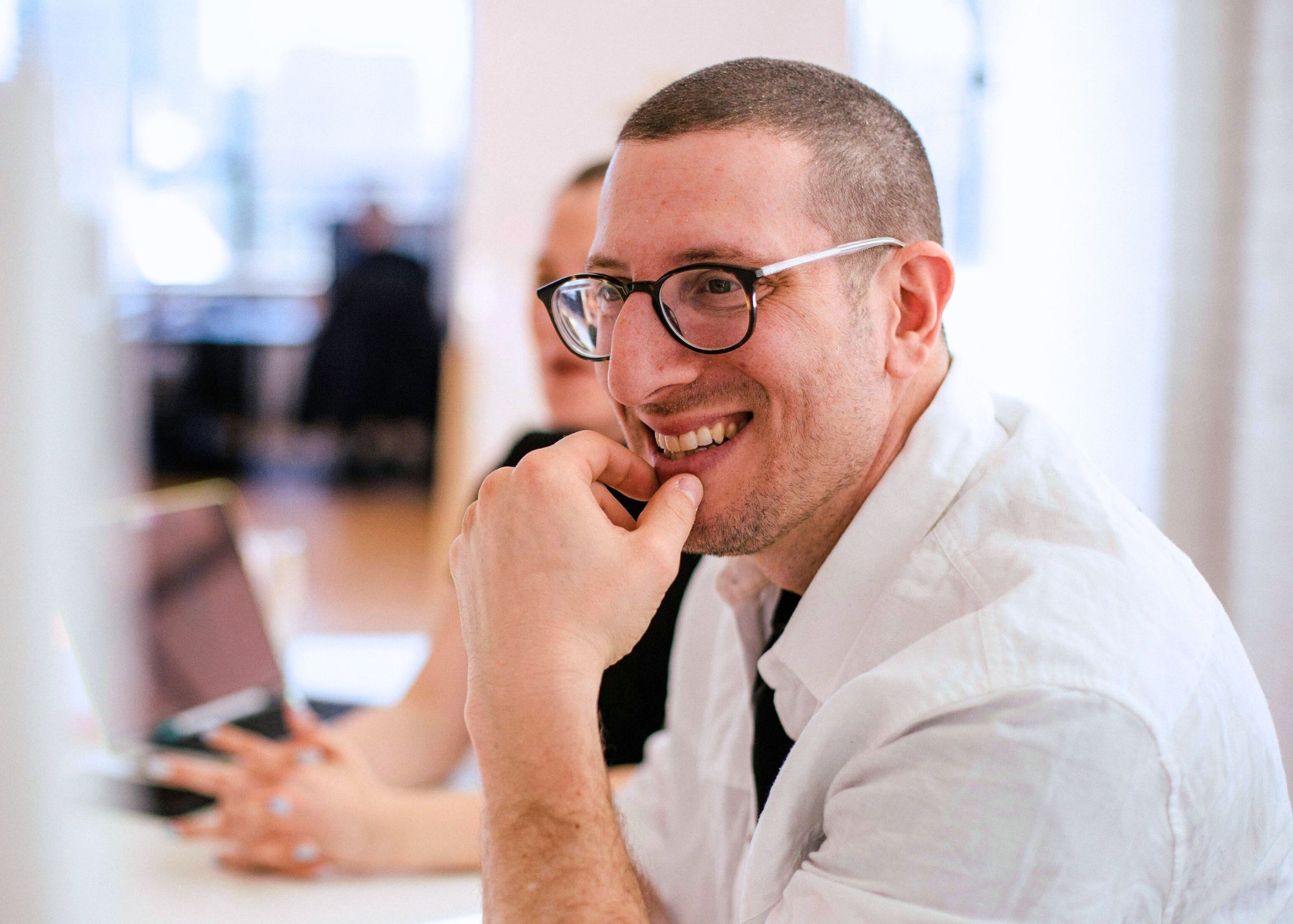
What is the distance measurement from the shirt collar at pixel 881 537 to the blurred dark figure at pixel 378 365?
5.47m

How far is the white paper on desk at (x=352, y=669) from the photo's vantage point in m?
2.21

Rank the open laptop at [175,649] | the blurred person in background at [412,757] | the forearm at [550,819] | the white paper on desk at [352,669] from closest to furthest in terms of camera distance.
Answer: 1. the forearm at [550,819]
2. the blurred person in background at [412,757]
3. the open laptop at [175,649]
4. the white paper on desk at [352,669]

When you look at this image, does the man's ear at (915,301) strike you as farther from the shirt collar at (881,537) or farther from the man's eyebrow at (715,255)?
the man's eyebrow at (715,255)

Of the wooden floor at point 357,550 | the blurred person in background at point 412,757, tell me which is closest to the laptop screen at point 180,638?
the blurred person in background at point 412,757

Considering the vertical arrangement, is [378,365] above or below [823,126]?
below

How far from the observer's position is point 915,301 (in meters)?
1.09

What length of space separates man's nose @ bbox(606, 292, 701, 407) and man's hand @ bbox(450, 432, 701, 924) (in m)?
0.08

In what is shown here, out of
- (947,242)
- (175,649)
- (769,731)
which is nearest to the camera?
(769,731)

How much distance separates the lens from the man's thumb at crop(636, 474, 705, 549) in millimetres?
990

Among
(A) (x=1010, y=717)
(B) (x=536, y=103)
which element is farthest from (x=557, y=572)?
(B) (x=536, y=103)

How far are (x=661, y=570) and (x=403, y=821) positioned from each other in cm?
71

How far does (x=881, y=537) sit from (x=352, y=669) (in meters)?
1.71

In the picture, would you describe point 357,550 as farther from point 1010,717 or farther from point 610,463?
point 1010,717

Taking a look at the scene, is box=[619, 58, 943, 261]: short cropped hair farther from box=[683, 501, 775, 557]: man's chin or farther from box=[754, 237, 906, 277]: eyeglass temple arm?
box=[683, 501, 775, 557]: man's chin
